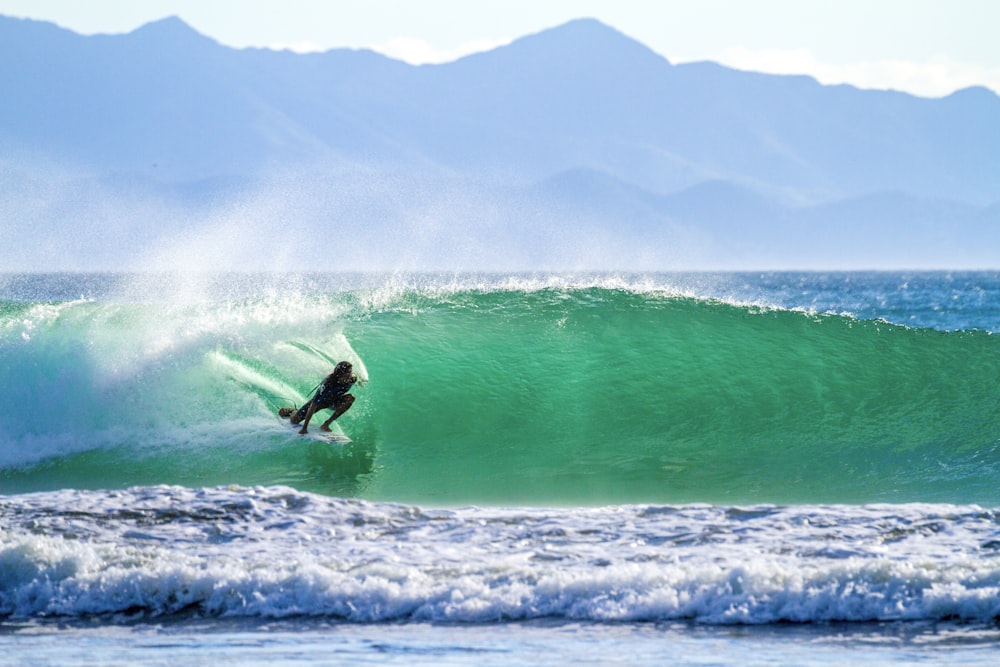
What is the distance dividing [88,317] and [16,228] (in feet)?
393

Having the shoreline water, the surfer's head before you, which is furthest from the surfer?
the shoreline water

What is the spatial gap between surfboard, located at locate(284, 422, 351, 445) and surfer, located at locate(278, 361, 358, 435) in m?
0.04

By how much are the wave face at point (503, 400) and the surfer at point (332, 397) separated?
25 cm

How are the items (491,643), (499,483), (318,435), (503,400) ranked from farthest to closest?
(503,400) → (318,435) → (499,483) → (491,643)

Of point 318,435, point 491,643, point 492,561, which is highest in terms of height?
point 318,435

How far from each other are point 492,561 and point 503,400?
549 cm

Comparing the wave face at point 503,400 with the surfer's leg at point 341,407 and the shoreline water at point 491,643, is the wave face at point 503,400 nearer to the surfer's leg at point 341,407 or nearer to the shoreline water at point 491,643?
the surfer's leg at point 341,407

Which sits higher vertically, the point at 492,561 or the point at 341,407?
the point at 341,407

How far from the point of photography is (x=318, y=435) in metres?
10.4

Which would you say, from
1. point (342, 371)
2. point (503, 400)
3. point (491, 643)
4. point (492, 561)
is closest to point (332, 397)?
point (342, 371)

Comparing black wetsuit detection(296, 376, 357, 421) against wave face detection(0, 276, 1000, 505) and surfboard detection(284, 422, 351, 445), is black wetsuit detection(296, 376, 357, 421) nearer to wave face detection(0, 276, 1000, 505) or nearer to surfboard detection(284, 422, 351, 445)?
surfboard detection(284, 422, 351, 445)

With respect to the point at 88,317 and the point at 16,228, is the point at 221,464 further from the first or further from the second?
the point at 16,228

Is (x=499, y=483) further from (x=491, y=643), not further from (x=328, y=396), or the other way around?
(x=491, y=643)

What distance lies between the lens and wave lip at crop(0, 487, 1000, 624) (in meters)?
6.06
